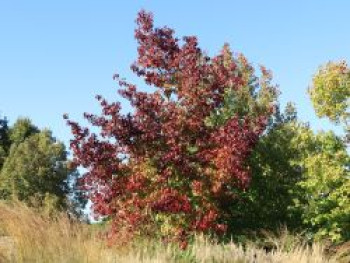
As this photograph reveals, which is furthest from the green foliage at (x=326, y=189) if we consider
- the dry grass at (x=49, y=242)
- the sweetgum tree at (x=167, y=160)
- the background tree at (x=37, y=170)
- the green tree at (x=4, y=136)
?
the green tree at (x=4, y=136)

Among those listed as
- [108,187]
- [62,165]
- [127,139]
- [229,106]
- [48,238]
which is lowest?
[48,238]

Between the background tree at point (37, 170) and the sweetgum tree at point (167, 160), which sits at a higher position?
the background tree at point (37, 170)

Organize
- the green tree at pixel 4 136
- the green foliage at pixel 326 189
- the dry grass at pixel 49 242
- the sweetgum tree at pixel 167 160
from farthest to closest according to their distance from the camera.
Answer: the green tree at pixel 4 136 → the green foliage at pixel 326 189 → the sweetgum tree at pixel 167 160 → the dry grass at pixel 49 242

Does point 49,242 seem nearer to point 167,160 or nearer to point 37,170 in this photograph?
point 167,160

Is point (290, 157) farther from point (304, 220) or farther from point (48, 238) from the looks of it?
point (48, 238)

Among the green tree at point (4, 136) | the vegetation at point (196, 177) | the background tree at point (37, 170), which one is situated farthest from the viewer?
the green tree at point (4, 136)

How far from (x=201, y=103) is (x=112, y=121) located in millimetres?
2642

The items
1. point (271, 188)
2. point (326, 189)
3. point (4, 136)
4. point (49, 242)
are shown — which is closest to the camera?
point (49, 242)

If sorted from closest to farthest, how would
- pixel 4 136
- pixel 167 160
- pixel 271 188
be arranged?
pixel 167 160 → pixel 271 188 → pixel 4 136

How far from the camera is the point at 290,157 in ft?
86.1

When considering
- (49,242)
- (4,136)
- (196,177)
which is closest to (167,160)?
(196,177)

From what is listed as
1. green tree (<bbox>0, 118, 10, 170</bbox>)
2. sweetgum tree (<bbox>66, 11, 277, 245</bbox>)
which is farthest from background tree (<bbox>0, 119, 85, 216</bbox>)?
sweetgum tree (<bbox>66, 11, 277, 245</bbox>)

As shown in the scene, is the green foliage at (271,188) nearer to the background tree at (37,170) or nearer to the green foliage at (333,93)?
the green foliage at (333,93)

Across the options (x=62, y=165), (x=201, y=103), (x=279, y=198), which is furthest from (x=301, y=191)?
(x=62, y=165)
